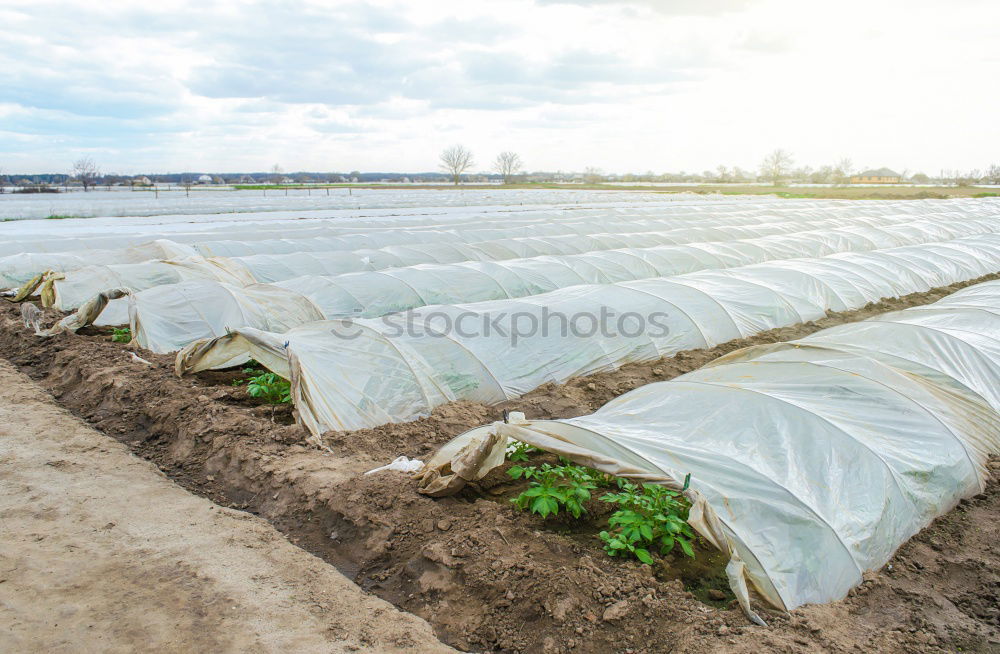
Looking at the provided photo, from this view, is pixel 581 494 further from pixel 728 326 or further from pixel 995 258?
pixel 995 258

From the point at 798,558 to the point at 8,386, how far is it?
11.2 metres

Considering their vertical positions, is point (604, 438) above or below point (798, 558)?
above

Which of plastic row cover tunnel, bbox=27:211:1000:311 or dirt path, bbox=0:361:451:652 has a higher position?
plastic row cover tunnel, bbox=27:211:1000:311

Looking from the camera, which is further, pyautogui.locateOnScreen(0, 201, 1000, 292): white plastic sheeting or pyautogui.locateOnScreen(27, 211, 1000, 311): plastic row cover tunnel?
pyautogui.locateOnScreen(0, 201, 1000, 292): white plastic sheeting

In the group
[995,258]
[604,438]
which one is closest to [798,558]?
[604,438]

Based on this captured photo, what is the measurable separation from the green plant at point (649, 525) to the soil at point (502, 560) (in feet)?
0.48

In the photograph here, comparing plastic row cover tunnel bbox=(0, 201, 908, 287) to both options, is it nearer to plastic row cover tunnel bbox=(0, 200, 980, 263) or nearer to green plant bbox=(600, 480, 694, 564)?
plastic row cover tunnel bbox=(0, 200, 980, 263)

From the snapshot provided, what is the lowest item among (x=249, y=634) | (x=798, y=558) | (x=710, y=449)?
(x=249, y=634)

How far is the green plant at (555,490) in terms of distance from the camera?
18.2ft

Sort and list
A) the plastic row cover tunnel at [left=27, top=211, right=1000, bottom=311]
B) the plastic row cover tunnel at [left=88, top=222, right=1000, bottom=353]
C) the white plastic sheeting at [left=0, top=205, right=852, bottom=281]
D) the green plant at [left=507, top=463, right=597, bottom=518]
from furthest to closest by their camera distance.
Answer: the white plastic sheeting at [left=0, top=205, right=852, bottom=281], the plastic row cover tunnel at [left=27, top=211, right=1000, bottom=311], the plastic row cover tunnel at [left=88, top=222, right=1000, bottom=353], the green plant at [left=507, top=463, right=597, bottom=518]

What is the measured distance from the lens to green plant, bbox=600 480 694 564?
5.07 metres

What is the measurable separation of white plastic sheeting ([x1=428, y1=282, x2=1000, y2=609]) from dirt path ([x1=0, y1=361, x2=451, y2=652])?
1.77 m

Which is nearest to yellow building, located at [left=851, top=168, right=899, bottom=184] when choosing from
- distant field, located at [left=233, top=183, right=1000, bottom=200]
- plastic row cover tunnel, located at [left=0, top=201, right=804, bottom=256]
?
distant field, located at [left=233, top=183, right=1000, bottom=200]

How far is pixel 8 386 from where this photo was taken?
32.8 feet
